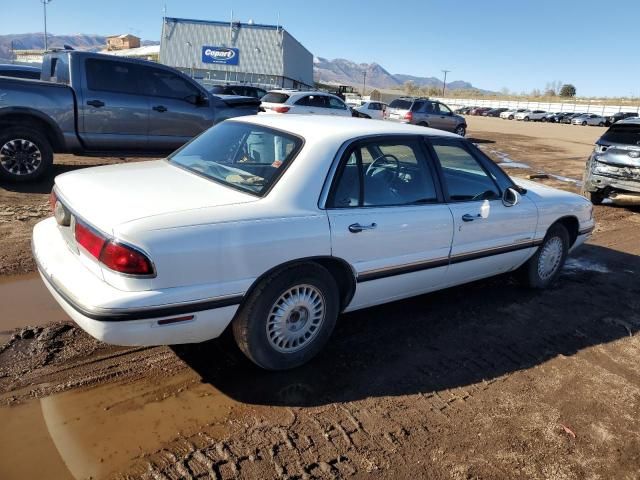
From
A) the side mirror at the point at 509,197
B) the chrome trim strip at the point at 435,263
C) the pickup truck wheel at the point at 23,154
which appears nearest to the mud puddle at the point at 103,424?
the chrome trim strip at the point at 435,263

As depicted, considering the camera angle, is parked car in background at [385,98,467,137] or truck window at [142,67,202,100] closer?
truck window at [142,67,202,100]

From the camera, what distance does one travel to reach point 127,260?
2.66 m

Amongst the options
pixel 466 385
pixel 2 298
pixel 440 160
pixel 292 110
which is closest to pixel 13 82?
pixel 2 298

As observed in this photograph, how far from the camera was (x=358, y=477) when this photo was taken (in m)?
2.58

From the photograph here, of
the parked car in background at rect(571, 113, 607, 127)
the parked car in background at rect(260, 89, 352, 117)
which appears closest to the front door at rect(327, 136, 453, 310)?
the parked car in background at rect(260, 89, 352, 117)

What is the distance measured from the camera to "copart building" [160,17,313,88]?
50750mm

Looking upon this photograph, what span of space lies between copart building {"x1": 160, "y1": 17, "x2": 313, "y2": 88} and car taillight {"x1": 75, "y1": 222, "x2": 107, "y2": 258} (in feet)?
166

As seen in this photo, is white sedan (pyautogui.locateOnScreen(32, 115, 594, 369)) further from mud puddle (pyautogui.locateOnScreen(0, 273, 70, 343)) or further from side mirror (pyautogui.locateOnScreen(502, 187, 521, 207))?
mud puddle (pyautogui.locateOnScreen(0, 273, 70, 343))

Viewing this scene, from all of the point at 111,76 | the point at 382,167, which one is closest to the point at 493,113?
the point at 111,76

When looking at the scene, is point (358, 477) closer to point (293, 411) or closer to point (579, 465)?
point (293, 411)

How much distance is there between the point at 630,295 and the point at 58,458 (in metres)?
5.16

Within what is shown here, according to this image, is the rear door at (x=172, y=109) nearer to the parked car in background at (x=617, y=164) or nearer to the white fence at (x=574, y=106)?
the parked car in background at (x=617, y=164)

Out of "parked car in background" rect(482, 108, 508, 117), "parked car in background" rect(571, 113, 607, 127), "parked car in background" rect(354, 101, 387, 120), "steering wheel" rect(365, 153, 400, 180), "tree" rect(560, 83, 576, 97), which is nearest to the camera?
"steering wheel" rect(365, 153, 400, 180)

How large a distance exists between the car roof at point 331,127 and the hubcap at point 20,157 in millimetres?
4509
